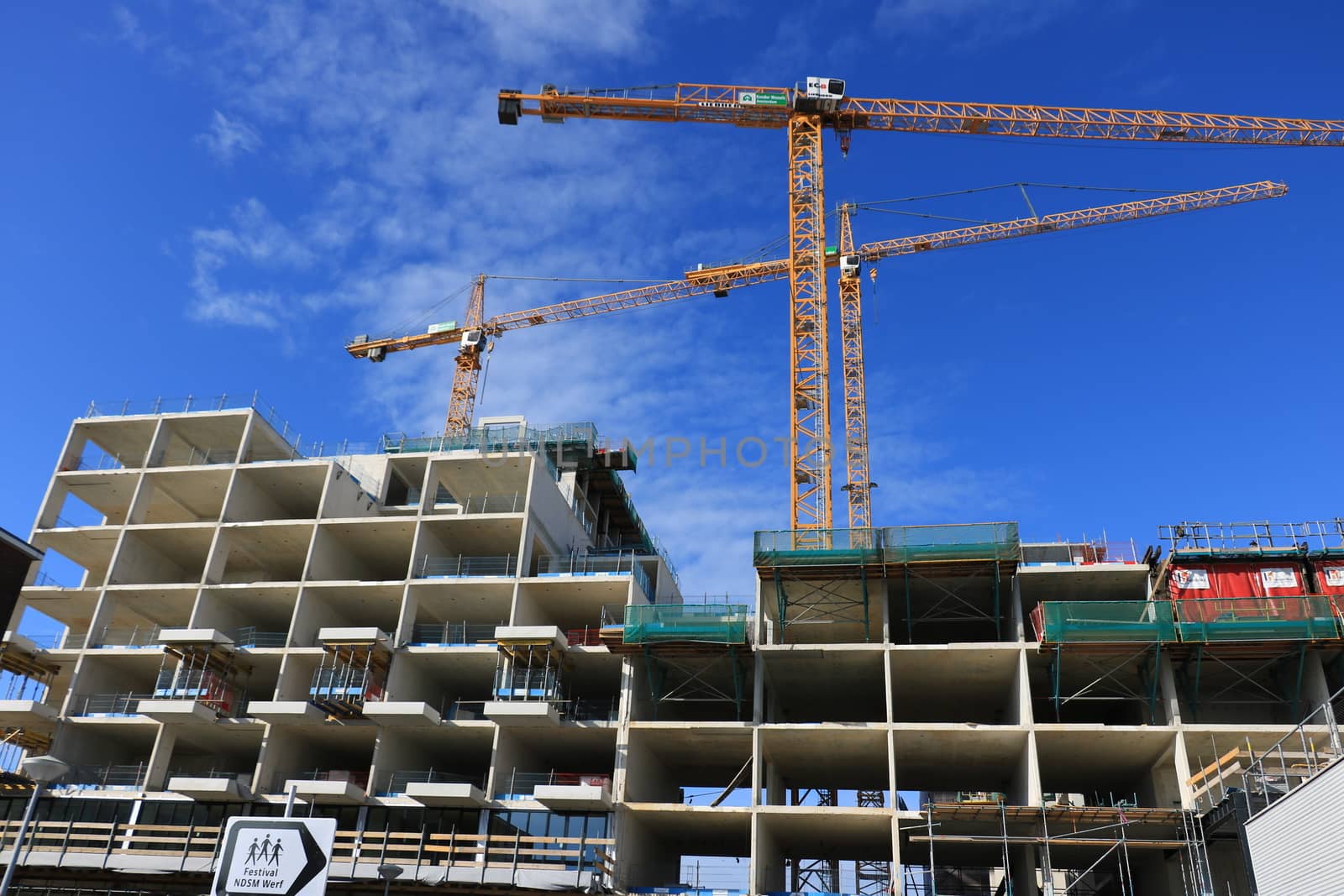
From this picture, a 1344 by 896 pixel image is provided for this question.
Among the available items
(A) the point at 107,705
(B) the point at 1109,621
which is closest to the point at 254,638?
(A) the point at 107,705

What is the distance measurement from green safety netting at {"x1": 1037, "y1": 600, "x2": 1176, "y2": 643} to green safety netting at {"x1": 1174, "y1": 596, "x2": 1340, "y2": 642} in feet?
2.34

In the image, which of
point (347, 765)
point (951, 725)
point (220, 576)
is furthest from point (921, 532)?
point (220, 576)

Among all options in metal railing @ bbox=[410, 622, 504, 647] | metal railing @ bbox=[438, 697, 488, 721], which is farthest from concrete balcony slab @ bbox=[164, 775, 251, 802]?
metal railing @ bbox=[410, 622, 504, 647]

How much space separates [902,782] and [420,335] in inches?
2679

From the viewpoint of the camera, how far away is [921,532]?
4934 cm

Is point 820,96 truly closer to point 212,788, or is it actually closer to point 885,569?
point 885,569

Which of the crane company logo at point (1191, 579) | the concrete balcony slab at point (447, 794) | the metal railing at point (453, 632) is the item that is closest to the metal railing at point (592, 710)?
the metal railing at point (453, 632)

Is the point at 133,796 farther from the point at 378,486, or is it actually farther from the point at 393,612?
the point at 378,486

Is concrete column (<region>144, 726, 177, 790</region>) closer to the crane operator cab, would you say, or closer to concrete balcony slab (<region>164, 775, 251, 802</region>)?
concrete balcony slab (<region>164, 775, 251, 802</region>)

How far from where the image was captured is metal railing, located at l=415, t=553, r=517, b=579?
55.6 metres

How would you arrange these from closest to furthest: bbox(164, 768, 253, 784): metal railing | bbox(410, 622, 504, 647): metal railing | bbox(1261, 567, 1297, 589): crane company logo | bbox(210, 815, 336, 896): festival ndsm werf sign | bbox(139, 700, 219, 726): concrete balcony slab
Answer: bbox(210, 815, 336, 896): festival ndsm werf sign
bbox(1261, 567, 1297, 589): crane company logo
bbox(139, 700, 219, 726): concrete balcony slab
bbox(164, 768, 253, 784): metal railing
bbox(410, 622, 504, 647): metal railing

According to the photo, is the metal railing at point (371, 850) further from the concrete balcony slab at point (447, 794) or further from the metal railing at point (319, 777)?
the metal railing at point (319, 777)

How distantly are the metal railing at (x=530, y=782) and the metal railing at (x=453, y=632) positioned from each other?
7477 millimetres

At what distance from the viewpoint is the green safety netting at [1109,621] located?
4584 cm
